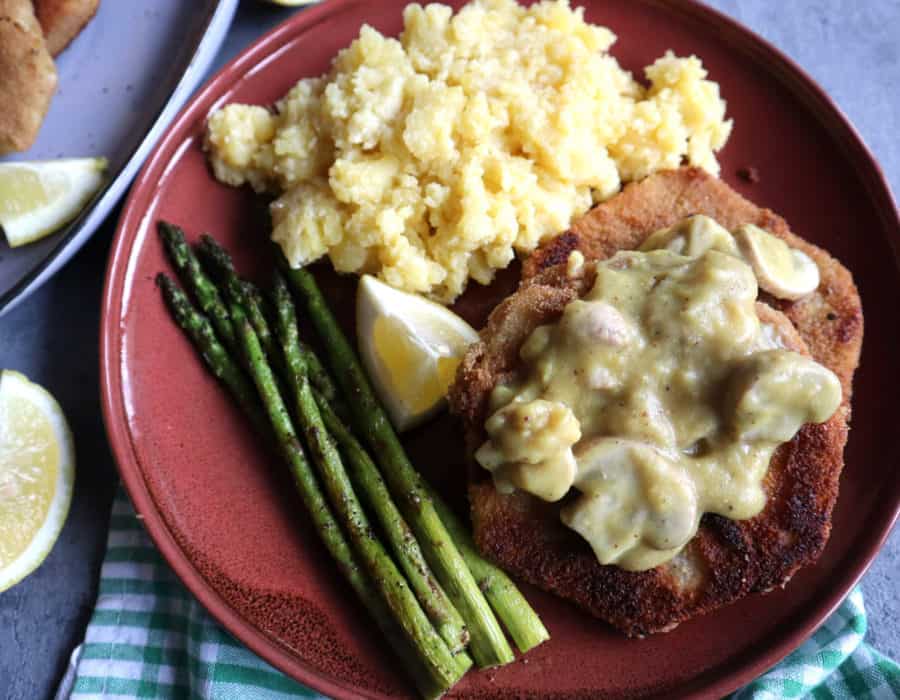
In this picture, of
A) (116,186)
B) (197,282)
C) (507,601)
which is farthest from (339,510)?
(116,186)

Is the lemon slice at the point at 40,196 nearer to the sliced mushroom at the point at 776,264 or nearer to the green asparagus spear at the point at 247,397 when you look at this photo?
the green asparagus spear at the point at 247,397

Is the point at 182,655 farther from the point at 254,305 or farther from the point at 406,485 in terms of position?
the point at 254,305

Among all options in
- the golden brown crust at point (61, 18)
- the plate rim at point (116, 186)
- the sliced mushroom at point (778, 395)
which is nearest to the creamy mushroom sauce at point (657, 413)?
the sliced mushroom at point (778, 395)

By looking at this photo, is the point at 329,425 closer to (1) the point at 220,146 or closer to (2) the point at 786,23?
(1) the point at 220,146

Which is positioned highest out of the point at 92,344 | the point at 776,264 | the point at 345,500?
the point at 776,264

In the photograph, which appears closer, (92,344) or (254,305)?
Answer: (254,305)
